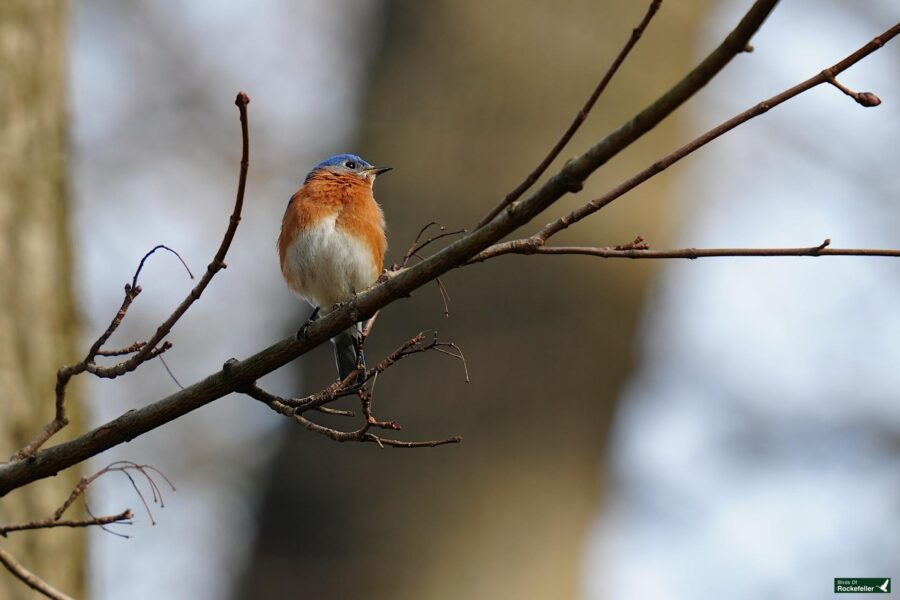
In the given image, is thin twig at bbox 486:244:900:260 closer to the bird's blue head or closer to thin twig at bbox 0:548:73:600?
thin twig at bbox 0:548:73:600

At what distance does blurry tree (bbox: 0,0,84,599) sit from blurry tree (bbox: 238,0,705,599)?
121 inches

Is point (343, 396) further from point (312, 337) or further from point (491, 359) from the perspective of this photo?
point (491, 359)

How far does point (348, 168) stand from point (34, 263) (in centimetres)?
179

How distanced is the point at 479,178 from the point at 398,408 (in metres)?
1.88

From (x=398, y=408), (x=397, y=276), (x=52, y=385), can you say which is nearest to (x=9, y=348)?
(x=52, y=385)

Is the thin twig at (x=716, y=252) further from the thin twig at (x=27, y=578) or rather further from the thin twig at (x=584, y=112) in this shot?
the thin twig at (x=27, y=578)

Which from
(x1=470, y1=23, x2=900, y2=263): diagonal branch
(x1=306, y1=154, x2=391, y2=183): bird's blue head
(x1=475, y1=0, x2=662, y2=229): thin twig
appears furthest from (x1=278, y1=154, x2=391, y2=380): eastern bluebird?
(x1=470, y1=23, x2=900, y2=263): diagonal branch

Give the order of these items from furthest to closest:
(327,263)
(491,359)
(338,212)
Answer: (491,359) → (338,212) → (327,263)

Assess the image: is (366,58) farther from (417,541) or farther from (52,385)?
(52,385)

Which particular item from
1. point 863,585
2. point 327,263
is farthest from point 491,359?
point 863,585

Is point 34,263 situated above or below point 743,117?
above

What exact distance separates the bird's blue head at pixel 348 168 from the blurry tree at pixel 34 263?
4.32 feet

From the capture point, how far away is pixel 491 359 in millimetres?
7188

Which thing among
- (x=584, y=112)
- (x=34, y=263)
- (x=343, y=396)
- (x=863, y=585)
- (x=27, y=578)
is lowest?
(x=27, y=578)
